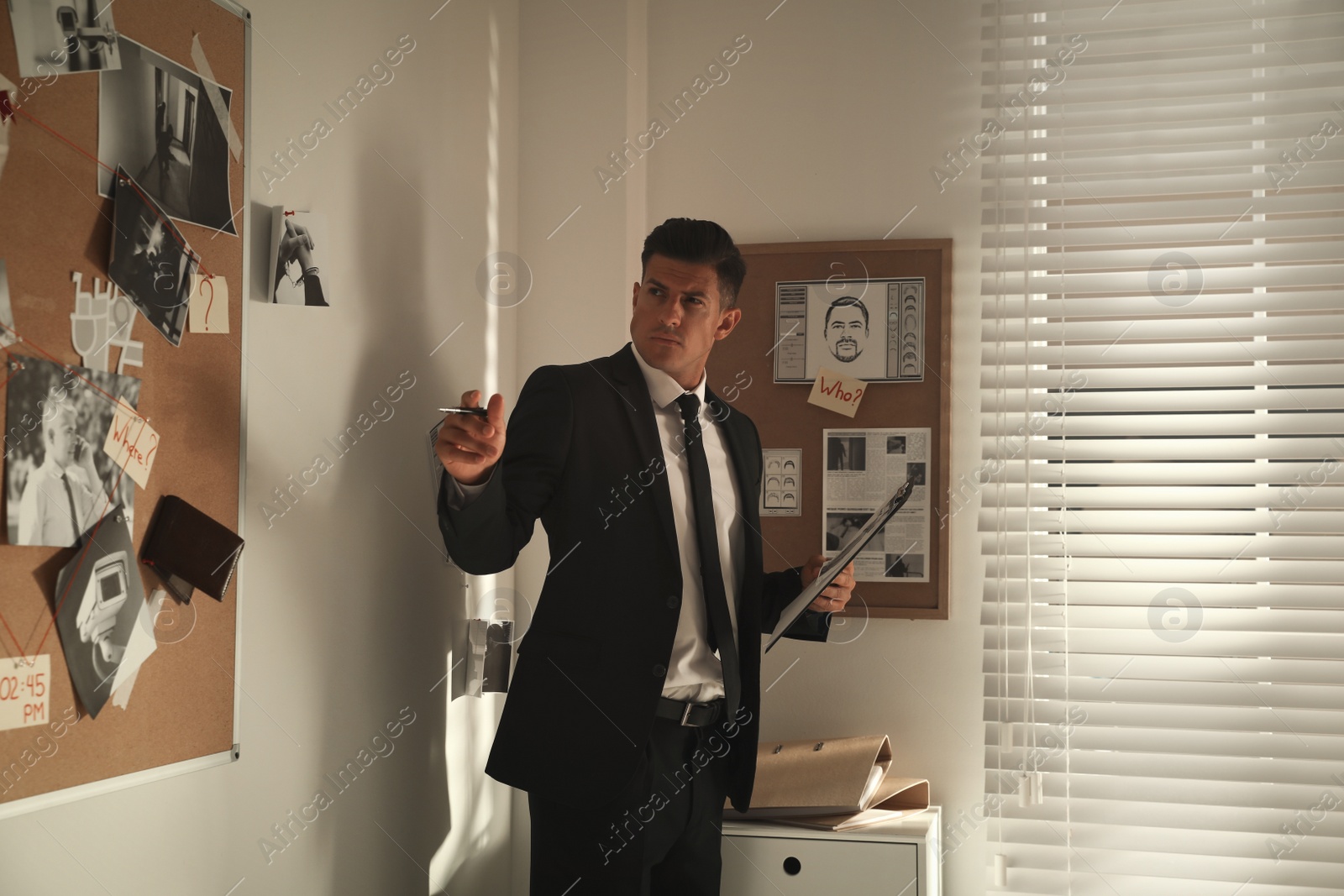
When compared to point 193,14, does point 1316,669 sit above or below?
below

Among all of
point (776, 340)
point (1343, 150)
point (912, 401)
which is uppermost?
point (1343, 150)

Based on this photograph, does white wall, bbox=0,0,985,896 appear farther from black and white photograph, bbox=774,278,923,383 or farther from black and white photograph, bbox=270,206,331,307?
black and white photograph, bbox=774,278,923,383

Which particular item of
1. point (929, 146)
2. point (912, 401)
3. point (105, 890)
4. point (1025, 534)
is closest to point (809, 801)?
point (1025, 534)

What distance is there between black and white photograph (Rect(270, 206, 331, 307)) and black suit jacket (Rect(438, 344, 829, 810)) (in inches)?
15.1

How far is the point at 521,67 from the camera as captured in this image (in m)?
2.38

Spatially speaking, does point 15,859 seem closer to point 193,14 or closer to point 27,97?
point 27,97

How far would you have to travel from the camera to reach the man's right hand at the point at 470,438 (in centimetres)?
128

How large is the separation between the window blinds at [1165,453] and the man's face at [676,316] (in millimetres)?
839

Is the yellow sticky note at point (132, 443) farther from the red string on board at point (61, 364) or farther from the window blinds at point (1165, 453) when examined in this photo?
the window blinds at point (1165, 453)

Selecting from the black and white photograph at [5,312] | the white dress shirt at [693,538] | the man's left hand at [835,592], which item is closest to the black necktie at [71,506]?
the black and white photograph at [5,312]

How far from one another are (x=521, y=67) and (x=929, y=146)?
3.38ft

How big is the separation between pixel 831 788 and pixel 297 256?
1462 millimetres

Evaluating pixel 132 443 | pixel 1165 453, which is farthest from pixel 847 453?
pixel 132 443

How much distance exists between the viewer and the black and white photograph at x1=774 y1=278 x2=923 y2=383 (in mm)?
2344
